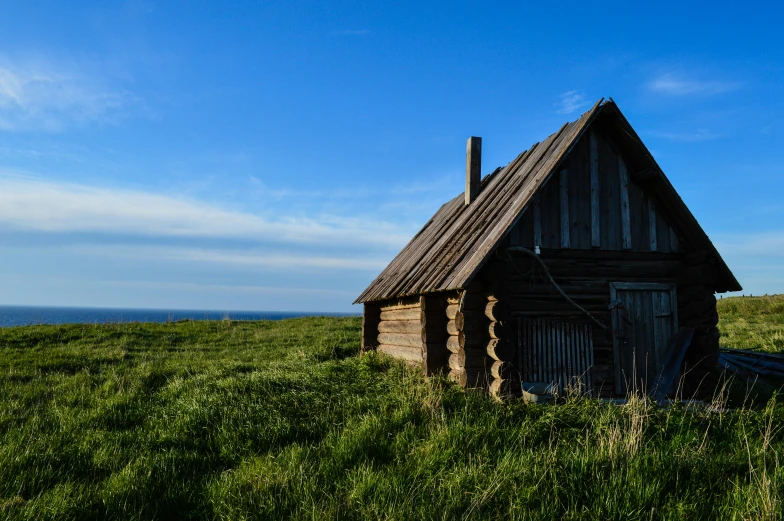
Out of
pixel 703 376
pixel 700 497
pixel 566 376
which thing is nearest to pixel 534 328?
pixel 566 376

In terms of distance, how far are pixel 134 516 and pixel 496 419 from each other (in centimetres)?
422

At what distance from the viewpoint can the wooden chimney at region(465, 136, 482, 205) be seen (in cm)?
1348

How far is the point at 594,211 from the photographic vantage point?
10.2 meters

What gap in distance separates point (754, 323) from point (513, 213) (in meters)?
19.8

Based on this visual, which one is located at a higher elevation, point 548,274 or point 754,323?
point 548,274

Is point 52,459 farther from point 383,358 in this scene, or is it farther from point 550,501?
point 383,358

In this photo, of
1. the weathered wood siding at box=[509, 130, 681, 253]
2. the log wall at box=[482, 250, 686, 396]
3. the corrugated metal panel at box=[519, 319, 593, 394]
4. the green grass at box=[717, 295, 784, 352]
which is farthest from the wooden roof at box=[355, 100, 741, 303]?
the green grass at box=[717, 295, 784, 352]

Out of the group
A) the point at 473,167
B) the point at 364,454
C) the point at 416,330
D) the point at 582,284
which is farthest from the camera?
Answer: the point at 473,167

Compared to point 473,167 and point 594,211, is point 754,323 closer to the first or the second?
point 473,167

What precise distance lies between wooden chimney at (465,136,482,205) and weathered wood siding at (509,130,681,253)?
3528 millimetres

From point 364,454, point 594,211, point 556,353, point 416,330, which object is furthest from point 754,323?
point 364,454

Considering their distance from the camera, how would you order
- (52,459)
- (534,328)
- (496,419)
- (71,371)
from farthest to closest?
(71,371)
(534,328)
(496,419)
(52,459)

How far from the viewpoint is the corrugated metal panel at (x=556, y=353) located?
939cm

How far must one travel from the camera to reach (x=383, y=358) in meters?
12.4
